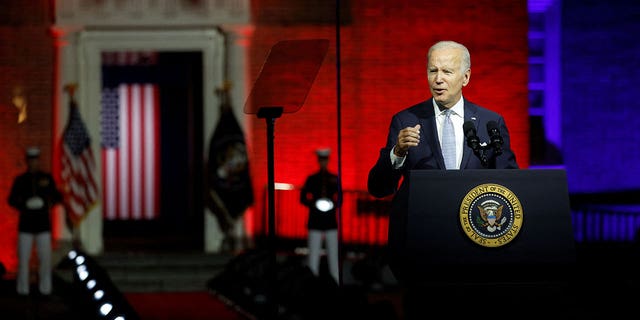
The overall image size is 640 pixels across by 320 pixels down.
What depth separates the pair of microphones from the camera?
2836mm

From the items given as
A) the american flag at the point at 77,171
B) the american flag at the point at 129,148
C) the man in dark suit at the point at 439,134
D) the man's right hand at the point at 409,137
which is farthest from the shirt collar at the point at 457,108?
the american flag at the point at 129,148

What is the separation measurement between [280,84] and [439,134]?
27.7 inches

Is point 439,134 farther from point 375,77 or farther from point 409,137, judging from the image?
point 375,77

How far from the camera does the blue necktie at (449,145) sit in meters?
3.04

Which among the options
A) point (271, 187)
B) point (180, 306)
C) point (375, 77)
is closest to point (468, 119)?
point (271, 187)

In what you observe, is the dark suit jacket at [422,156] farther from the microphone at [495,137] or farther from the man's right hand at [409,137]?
the man's right hand at [409,137]

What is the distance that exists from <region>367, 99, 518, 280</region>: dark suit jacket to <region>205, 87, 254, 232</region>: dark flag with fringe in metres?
7.36

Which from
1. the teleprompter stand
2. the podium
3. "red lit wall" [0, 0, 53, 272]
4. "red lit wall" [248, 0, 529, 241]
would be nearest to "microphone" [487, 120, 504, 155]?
the podium

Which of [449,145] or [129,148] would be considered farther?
[129,148]

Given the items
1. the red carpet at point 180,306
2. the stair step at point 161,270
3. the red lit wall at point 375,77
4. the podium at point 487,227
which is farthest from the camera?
the red lit wall at point 375,77

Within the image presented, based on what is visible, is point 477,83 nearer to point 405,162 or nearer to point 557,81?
point 557,81

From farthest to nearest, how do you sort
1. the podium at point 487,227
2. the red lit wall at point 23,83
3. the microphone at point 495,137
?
1. the red lit wall at point 23,83
2. the microphone at point 495,137
3. the podium at point 487,227

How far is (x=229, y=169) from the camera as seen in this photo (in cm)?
1041

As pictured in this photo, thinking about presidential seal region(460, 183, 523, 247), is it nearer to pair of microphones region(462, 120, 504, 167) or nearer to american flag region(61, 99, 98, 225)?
pair of microphones region(462, 120, 504, 167)
